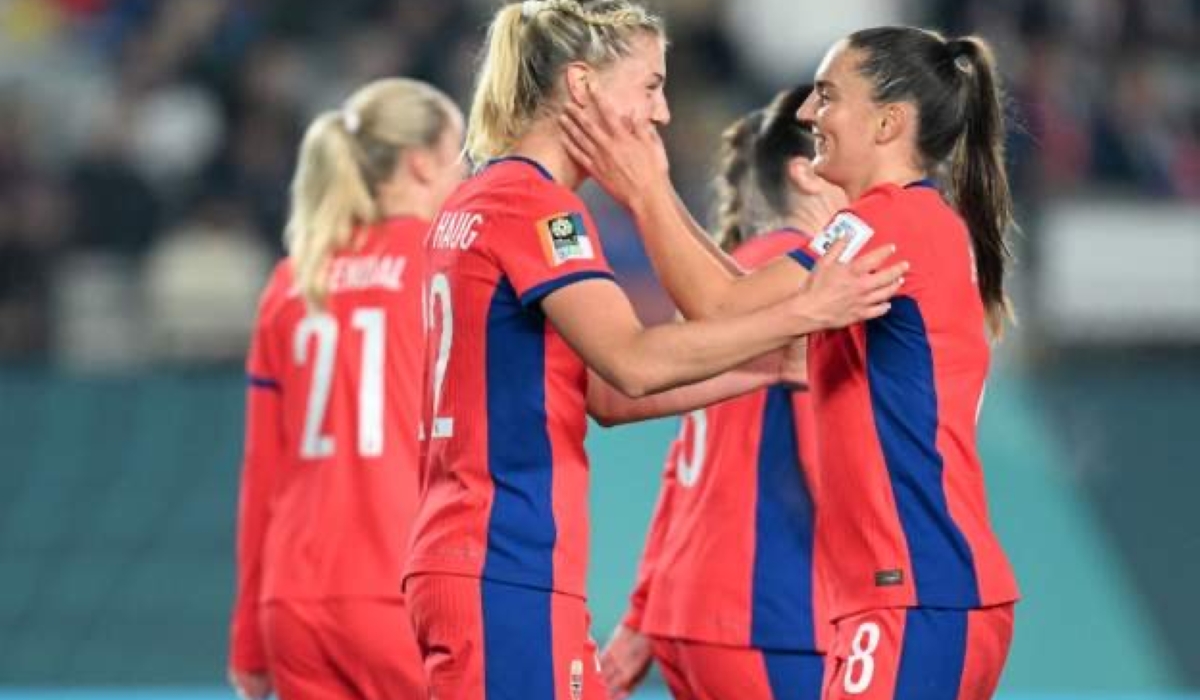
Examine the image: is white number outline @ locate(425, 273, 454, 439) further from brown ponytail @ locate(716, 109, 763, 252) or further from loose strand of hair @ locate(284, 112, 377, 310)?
loose strand of hair @ locate(284, 112, 377, 310)

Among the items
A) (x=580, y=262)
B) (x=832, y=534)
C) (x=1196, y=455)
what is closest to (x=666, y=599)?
(x=832, y=534)

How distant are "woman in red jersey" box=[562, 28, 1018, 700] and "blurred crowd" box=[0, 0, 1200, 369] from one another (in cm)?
597

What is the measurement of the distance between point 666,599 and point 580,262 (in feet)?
4.43

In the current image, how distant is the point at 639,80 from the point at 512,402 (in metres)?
0.66

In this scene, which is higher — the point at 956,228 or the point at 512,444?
the point at 956,228

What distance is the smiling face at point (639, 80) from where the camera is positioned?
183 inches

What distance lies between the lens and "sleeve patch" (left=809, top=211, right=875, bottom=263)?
181 inches

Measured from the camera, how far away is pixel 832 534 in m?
4.69

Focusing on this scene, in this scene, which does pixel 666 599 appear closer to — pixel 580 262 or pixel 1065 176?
pixel 580 262

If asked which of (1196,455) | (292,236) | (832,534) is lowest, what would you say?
(1196,455)

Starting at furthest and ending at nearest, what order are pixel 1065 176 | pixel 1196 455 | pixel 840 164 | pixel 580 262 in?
pixel 1065 176, pixel 1196 455, pixel 840 164, pixel 580 262

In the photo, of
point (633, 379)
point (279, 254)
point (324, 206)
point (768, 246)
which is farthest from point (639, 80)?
point (279, 254)

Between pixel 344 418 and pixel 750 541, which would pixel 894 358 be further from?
pixel 344 418

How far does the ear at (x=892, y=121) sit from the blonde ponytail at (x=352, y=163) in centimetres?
176
